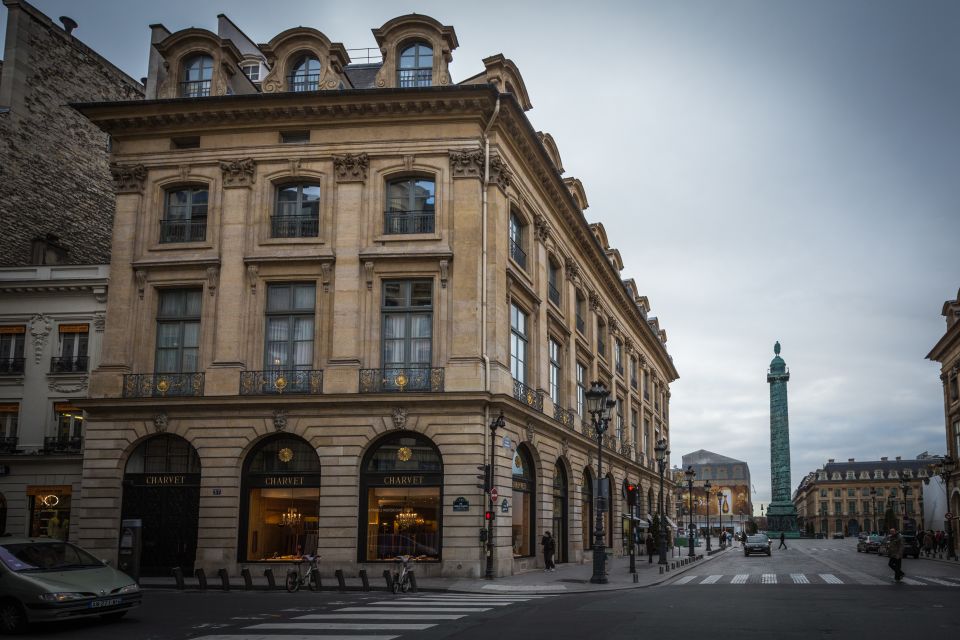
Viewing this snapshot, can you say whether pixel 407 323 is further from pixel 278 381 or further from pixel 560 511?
pixel 560 511

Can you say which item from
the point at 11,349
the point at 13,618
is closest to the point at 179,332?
the point at 11,349

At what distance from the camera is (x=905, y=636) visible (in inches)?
566

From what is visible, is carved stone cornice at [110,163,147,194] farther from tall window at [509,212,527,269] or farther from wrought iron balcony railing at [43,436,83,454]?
tall window at [509,212,527,269]

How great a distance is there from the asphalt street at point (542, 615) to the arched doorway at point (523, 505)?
8.25m

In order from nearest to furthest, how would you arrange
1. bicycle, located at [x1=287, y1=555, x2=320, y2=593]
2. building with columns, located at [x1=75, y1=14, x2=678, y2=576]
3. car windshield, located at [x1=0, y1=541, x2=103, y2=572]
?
1. car windshield, located at [x1=0, y1=541, x2=103, y2=572]
2. bicycle, located at [x1=287, y1=555, x2=320, y2=593]
3. building with columns, located at [x1=75, y1=14, x2=678, y2=576]

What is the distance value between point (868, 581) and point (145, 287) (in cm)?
2679

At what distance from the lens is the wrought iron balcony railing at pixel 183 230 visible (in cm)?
3353

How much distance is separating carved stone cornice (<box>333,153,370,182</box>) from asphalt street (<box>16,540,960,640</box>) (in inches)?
579

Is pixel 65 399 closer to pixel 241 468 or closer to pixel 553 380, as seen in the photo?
pixel 241 468

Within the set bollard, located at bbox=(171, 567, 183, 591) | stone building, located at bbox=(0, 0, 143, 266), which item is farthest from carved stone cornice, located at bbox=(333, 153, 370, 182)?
stone building, located at bbox=(0, 0, 143, 266)

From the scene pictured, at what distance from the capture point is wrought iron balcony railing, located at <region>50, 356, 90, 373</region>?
124ft

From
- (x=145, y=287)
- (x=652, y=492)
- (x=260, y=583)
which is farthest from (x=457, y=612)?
(x=652, y=492)

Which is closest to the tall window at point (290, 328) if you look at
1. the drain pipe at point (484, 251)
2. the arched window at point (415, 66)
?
the drain pipe at point (484, 251)

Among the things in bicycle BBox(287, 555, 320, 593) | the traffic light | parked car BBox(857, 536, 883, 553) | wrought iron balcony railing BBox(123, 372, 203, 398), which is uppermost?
wrought iron balcony railing BBox(123, 372, 203, 398)
